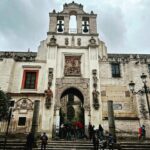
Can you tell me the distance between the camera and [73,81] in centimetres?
2370

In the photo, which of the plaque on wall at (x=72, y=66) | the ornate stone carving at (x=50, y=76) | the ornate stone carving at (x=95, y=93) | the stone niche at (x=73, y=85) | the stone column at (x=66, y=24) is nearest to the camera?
the ornate stone carving at (x=95, y=93)

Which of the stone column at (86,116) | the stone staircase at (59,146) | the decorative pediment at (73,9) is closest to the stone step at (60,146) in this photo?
the stone staircase at (59,146)

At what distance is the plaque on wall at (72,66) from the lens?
24.2m

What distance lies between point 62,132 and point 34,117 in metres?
3.12

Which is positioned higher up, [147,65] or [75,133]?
[147,65]

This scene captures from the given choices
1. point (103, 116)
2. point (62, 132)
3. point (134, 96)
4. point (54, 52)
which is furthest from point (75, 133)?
point (54, 52)

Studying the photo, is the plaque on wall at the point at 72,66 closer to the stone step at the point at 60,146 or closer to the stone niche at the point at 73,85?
the stone niche at the point at 73,85

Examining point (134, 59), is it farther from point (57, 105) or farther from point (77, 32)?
point (57, 105)

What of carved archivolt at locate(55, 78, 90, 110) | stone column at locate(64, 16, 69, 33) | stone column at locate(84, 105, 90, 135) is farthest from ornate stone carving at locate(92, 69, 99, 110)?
stone column at locate(64, 16, 69, 33)

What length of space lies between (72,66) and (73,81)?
2.09 metres

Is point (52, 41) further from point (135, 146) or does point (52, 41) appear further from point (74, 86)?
point (135, 146)

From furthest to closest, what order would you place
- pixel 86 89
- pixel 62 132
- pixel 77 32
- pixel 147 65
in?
pixel 77 32 → pixel 147 65 → pixel 86 89 → pixel 62 132

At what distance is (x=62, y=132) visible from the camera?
64.8ft

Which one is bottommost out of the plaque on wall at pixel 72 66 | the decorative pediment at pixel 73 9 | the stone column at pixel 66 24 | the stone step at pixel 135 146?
the stone step at pixel 135 146
